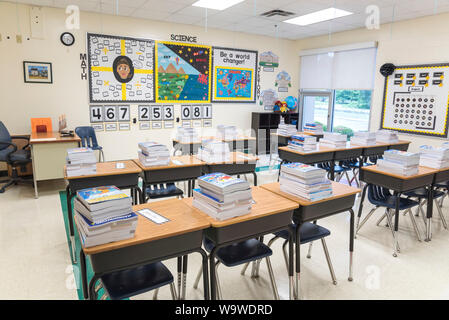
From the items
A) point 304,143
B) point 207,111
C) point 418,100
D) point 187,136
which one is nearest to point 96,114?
point 187,136

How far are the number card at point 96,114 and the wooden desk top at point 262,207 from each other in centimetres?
488

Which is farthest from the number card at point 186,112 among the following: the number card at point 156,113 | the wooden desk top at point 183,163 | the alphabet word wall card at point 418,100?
the alphabet word wall card at point 418,100

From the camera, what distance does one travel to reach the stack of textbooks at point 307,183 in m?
2.48

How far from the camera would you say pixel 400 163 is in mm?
3498

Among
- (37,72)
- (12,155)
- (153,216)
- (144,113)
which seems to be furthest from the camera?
(144,113)

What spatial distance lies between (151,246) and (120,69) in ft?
18.5

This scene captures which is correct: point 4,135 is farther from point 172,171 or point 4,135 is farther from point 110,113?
point 172,171

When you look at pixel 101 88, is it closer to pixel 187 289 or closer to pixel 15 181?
pixel 15 181

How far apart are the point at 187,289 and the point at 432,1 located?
5827mm

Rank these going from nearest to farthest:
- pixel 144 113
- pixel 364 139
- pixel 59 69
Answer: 1. pixel 364 139
2. pixel 59 69
3. pixel 144 113

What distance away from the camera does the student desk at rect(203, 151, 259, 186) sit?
3879mm

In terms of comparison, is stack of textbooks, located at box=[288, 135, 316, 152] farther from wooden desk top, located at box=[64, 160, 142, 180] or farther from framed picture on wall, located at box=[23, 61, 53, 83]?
framed picture on wall, located at box=[23, 61, 53, 83]

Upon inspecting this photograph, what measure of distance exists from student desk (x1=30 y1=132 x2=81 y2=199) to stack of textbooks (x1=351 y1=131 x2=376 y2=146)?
4693mm

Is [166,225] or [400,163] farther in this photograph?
[400,163]
